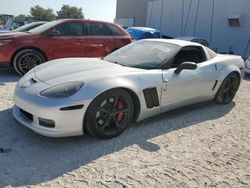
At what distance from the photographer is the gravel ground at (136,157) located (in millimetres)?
2678

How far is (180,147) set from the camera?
3.44m

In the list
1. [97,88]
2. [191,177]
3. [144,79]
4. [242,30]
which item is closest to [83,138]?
[97,88]

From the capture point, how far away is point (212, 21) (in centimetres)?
2011

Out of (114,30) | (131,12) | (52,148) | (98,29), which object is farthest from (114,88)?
(131,12)

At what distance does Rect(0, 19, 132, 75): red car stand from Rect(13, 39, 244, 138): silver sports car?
2.62m

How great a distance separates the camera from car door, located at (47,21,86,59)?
22.1 ft

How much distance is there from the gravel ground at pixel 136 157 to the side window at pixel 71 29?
3.23 meters

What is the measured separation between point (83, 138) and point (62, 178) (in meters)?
0.84

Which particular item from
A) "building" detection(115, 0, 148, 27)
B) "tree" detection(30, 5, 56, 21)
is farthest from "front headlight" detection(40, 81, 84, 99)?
"tree" detection(30, 5, 56, 21)

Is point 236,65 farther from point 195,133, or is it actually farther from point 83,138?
point 83,138

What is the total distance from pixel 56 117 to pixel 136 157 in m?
0.98

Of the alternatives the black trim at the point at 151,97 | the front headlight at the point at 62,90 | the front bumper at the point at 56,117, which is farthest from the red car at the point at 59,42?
the black trim at the point at 151,97

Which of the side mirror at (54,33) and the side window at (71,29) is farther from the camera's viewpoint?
the side window at (71,29)

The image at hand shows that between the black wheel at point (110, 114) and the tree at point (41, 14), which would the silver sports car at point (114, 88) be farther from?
the tree at point (41, 14)
